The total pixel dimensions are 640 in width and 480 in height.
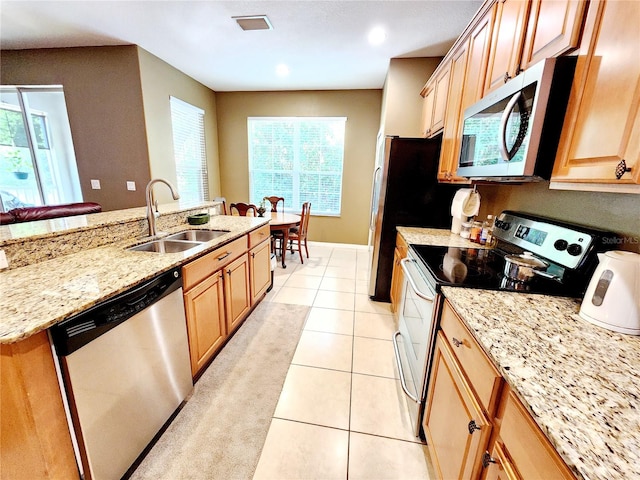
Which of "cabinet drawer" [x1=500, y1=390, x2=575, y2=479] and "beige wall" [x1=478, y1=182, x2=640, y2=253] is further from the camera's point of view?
"beige wall" [x1=478, y1=182, x2=640, y2=253]

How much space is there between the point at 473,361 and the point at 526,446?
Result: 0.91ft

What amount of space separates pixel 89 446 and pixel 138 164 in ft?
10.4

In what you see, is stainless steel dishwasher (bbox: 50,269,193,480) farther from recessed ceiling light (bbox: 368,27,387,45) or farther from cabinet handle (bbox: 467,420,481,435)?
recessed ceiling light (bbox: 368,27,387,45)

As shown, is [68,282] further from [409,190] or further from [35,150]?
[35,150]

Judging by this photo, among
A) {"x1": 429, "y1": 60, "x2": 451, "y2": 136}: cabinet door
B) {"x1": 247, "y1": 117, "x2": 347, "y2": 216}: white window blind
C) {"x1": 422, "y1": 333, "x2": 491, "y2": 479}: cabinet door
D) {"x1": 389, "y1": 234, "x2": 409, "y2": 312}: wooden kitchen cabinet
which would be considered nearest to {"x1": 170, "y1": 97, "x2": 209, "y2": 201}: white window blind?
{"x1": 247, "y1": 117, "x2": 347, "y2": 216}: white window blind

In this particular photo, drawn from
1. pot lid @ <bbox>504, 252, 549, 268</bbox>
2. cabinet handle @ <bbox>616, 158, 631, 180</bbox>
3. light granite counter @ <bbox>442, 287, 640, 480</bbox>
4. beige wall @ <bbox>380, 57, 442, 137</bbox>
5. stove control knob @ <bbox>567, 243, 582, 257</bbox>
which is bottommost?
light granite counter @ <bbox>442, 287, 640, 480</bbox>

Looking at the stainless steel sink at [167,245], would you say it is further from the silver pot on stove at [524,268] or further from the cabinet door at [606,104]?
the cabinet door at [606,104]

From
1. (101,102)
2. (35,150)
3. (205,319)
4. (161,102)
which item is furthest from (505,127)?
(35,150)

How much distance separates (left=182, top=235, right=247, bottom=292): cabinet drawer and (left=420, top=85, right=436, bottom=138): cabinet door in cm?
229

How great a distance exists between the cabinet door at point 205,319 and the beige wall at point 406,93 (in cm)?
283

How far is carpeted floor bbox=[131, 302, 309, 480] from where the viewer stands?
1228 mm

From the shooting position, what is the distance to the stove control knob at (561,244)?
1175 millimetres

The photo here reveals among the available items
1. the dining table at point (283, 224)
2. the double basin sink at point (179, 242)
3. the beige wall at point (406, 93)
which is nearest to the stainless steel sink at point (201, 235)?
the double basin sink at point (179, 242)

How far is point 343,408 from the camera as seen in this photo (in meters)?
1.56
